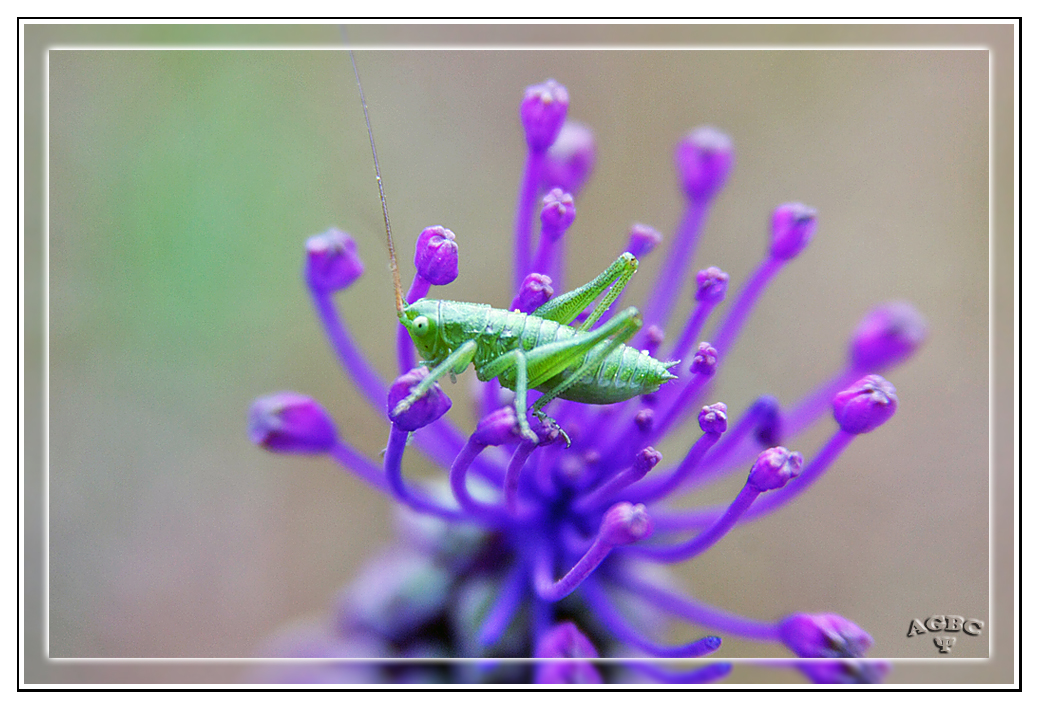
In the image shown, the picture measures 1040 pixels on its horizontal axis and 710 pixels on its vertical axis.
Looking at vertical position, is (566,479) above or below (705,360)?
below

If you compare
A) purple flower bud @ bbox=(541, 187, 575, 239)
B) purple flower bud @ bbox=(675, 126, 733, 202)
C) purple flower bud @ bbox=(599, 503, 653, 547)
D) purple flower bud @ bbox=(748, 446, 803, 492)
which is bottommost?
purple flower bud @ bbox=(599, 503, 653, 547)

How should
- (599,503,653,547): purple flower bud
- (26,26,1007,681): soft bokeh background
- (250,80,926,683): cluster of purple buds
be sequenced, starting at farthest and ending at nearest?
(26,26,1007,681): soft bokeh background
(250,80,926,683): cluster of purple buds
(599,503,653,547): purple flower bud

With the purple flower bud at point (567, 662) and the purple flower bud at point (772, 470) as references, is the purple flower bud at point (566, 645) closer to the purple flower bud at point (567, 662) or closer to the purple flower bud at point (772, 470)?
the purple flower bud at point (567, 662)

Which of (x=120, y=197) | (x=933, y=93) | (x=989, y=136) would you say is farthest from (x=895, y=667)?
(x=120, y=197)

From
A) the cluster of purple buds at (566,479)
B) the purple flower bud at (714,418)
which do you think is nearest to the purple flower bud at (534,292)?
the cluster of purple buds at (566,479)

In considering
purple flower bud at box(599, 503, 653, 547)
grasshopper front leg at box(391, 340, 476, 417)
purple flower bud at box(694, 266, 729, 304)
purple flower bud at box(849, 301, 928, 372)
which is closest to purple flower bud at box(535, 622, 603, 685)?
purple flower bud at box(599, 503, 653, 547)

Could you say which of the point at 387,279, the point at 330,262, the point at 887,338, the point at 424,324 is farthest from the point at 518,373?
the point at 387,279

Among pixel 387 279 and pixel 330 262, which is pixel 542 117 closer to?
pixel 330 262

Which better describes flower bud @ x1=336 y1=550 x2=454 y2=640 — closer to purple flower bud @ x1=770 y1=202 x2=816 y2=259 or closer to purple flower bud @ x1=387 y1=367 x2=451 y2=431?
purple flower bud @ x1=387 y1=367 x2=451 y2=431
